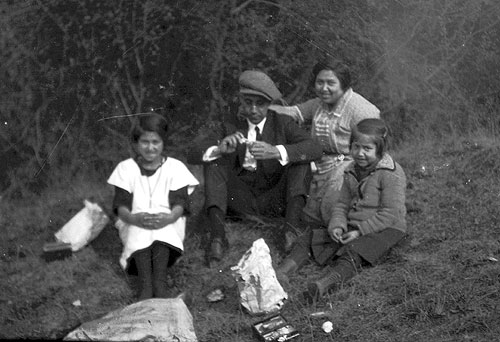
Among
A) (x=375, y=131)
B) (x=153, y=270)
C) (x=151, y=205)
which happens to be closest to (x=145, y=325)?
(x=153, y=270)

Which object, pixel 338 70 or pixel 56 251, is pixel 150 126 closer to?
pixel 56 251

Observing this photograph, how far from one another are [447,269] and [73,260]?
Answer: 257 cm

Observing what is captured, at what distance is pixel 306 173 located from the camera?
539cm

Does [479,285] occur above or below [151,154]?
below

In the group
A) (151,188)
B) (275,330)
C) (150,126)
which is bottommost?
(275,330)

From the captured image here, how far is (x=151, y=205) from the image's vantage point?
16.2 ft

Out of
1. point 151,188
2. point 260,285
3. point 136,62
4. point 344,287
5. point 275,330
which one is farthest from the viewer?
point 136,62

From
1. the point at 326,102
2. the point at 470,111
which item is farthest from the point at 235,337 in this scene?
the point at 470,111

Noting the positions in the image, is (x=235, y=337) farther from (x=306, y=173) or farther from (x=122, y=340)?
(x=306, y=173)

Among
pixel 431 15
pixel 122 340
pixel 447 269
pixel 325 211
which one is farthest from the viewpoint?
pixel 431 15

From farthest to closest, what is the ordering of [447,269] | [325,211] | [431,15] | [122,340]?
[431,15], [325,211], [447,269], [122,340]

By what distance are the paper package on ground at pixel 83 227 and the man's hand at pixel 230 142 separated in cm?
104

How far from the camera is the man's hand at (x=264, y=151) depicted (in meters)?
5.21

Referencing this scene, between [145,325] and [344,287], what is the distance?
1.27 metres
